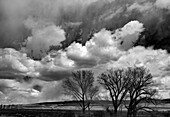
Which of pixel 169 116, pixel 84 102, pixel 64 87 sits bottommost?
pixel 169 116

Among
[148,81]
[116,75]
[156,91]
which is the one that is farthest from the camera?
[116,75]

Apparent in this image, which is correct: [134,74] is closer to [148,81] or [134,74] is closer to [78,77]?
[148,81]

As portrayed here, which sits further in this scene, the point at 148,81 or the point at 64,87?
the point at 64,87

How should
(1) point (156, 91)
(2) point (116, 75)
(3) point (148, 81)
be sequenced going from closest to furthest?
1. (1) point (156, 91)
2. (3) point (148, 81)
3. (2) point (116, 75)

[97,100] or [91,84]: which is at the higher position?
[91,84]

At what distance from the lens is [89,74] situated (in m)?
64.7

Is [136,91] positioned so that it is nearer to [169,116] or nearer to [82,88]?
[82,88]

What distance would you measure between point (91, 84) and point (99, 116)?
922cm

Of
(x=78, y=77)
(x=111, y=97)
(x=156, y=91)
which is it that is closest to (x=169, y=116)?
(x=111, y=97)

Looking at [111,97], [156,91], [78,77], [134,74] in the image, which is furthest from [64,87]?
[156,91]

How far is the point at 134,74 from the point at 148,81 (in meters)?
3.96

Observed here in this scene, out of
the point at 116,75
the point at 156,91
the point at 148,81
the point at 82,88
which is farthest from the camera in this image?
the point at 82,88

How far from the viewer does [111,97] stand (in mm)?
58781

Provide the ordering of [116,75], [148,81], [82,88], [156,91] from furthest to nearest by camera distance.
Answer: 1. [82,88]
2. [116,75]
3. [148,81]
4. [156,91]
